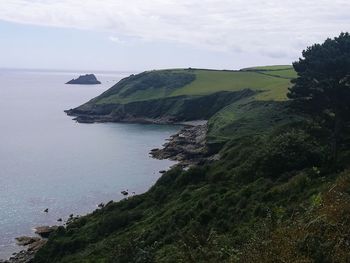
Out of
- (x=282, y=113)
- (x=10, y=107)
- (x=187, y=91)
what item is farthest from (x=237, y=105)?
(x=10, y=107)

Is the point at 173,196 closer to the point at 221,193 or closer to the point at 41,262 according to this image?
the point at 221,193

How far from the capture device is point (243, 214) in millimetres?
31297

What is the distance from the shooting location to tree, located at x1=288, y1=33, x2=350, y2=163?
4169cm

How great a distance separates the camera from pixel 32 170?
86938mm

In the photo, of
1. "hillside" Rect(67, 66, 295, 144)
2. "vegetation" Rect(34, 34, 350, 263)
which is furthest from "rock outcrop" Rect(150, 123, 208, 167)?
"vegetation" Rect(34, 34, 350, 263)

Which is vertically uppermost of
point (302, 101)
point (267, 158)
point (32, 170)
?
point (302, 101)

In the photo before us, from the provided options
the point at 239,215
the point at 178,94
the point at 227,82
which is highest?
the point at 227,82

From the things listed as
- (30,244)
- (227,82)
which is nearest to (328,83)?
(30,244)

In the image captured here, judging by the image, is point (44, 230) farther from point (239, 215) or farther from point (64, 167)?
point (64, 167)

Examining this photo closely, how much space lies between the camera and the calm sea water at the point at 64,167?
6209 centimetres

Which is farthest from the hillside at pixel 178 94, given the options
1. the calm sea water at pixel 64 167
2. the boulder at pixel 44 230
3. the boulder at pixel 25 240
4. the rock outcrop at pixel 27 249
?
the rock outcrop at pixel 27 249

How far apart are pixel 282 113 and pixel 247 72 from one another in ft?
304

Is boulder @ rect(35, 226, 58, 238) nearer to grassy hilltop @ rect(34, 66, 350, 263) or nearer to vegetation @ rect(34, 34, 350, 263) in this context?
grassy hilltop @ rect(34, 66, 350, 263)

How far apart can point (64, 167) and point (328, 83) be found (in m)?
60.9
